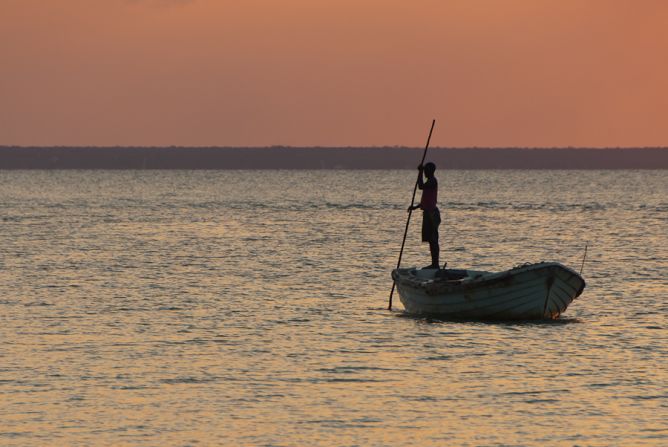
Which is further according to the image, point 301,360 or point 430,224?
point 430,224

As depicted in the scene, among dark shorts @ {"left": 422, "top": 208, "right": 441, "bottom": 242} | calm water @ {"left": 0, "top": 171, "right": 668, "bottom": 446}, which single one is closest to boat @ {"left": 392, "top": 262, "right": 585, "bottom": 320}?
calm water @ {"left": 0, "top": 171, "right": 668, "bottom": 446}

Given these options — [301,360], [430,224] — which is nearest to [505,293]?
[430,224]

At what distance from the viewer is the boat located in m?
27.8

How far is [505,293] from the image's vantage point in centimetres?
2828

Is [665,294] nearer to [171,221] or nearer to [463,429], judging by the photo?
[463,429]

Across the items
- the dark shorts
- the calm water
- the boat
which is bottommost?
the calm water

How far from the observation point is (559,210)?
11588 cm

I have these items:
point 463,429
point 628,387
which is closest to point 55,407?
point 463,429

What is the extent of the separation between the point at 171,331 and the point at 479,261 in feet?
89.5

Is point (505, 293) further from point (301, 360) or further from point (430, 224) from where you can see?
point (301, 360)

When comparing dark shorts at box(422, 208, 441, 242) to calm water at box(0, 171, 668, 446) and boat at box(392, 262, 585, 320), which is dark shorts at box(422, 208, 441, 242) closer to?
boat at box(392, 262, 585, 320)

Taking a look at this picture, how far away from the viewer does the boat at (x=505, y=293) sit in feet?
91.3

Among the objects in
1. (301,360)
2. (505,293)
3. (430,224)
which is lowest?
(301,360)

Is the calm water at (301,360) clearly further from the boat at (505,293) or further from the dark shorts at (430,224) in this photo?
the dark shorts at (430,224)
